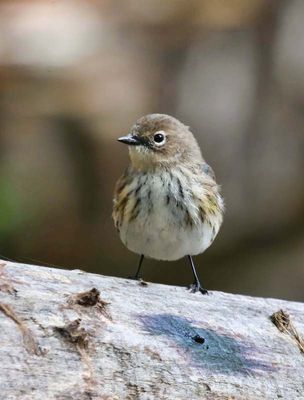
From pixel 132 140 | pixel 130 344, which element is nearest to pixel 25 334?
pixel 130 344

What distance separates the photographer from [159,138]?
5.84m

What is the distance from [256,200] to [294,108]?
94cm

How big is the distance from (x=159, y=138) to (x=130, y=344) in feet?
7.38

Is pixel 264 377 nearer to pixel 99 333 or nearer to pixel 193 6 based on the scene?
pixel 99 333

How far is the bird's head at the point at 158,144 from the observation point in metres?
5.69

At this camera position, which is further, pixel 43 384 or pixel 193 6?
pixel 193 6

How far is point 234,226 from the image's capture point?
342 inches

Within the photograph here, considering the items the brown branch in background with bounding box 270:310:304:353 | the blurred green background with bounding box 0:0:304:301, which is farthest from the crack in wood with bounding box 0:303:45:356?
the blurred green background with bounding box 0:0:304:301

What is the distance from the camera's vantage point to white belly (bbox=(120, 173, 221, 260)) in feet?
17.7

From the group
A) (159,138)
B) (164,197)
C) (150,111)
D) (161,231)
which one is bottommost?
(161,231)

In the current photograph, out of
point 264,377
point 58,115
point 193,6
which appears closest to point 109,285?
point 264,377

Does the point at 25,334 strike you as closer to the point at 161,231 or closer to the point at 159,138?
the point at 161,231

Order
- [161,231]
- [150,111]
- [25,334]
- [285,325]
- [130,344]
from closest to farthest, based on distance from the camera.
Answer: [25,334] < [130,344] < [285,325] < [161,231] < [150,111]

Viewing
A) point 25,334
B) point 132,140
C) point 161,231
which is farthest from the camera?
point 132,140
